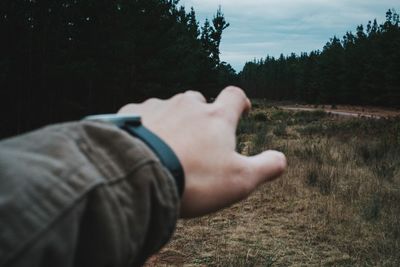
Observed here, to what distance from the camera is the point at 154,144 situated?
62 cm

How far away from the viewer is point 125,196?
515 mm

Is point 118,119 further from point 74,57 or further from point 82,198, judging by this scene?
point 74,57

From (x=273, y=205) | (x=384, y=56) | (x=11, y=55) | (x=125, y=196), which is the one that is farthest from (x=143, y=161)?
(x=384, y=56)

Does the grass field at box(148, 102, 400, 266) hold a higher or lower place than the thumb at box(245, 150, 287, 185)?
lower

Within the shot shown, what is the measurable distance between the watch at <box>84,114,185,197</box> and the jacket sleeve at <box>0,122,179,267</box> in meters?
0.02

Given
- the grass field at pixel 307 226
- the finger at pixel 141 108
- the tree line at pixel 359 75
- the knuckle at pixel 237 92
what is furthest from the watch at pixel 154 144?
the tree line at pixel 359 75

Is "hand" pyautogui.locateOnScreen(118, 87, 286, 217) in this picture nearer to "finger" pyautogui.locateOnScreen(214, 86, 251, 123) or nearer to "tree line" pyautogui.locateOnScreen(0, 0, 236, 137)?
"finger" pyautogui.locateOnScreen(214, 86, 251, 123)

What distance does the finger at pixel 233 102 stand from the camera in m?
0.85

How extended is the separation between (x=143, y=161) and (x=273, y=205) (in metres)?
5.19

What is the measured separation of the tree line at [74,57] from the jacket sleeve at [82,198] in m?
12.0

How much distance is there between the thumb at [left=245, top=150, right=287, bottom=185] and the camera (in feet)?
2.63

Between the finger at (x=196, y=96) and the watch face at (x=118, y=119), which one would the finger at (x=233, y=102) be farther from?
the watch face at (x=118, y=119)

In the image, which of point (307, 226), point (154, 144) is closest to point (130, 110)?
point (154, 144)

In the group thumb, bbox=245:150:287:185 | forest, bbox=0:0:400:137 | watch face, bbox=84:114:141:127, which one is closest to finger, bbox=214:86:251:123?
thumb, bbox=245:150:287:185
